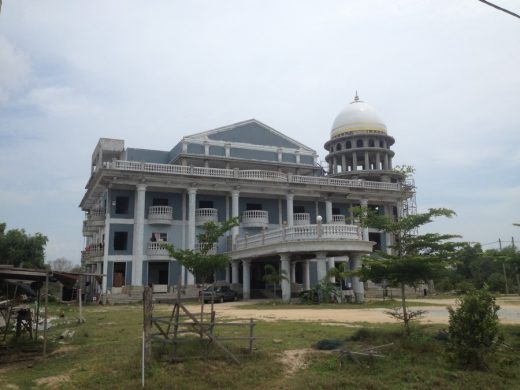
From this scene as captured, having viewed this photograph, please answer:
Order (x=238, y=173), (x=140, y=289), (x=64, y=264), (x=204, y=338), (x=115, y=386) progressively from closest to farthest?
(x=115, y=386), (x=204, y=338), (x=140, y=289), (x=238, y=173), (x=64, y=264)

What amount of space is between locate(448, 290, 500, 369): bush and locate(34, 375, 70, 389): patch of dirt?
842cm

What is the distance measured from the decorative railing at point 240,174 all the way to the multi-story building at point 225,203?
0.29ft

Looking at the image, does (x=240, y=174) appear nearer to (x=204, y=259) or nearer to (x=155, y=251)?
(x=155, y=251)

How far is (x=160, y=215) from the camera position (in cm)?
3922

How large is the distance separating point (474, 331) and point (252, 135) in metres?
37.9

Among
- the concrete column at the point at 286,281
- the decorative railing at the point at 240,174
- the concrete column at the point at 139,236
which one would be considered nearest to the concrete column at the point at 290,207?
the decorative railing at the point at 240,174

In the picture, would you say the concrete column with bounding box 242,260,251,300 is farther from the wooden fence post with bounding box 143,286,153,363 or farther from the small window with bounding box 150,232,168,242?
the wooden fence post with bounding box 143,286,153,363

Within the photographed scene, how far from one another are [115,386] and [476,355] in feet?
25.2

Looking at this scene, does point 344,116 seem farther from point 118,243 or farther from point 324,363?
point 324,363

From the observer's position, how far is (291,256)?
32.0 m

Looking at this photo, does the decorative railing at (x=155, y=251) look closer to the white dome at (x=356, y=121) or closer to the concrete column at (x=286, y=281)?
the concrete column at (x=286, y=281)

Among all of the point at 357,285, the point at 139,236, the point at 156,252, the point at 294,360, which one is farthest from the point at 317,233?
the point at 294,360

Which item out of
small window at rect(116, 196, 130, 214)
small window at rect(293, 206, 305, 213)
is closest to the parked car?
small window at rect(116, 196, 130, 214)

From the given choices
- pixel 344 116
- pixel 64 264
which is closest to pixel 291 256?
pixel 344 116
